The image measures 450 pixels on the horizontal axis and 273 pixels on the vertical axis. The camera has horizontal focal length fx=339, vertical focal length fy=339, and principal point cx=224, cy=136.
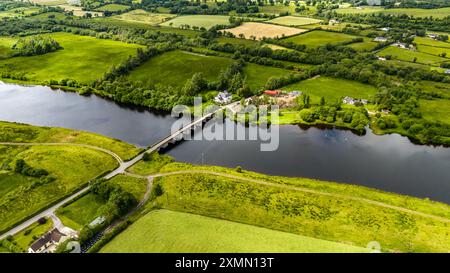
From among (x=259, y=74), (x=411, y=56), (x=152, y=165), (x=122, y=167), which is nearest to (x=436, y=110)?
(x=411, y=56)

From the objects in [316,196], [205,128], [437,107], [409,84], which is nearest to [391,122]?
[437,107]

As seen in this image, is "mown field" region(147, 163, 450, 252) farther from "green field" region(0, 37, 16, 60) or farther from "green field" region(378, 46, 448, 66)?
→ "green field" region(0, 37, 16, 60)

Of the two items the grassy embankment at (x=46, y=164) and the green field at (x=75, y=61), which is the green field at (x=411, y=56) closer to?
the green field at (x=75, y=61)

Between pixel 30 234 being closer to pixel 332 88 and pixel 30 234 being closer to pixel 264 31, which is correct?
pixel 332 88

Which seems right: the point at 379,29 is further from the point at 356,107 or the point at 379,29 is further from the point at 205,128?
the point at 205,128

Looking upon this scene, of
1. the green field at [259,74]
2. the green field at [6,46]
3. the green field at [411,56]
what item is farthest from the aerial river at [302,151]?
the green field at [411,56]

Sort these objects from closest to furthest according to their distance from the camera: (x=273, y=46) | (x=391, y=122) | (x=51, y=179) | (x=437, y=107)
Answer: (x=51, y=179) < (x=391, y=122) < (x=437, y=107) < (x=273, y=46)
